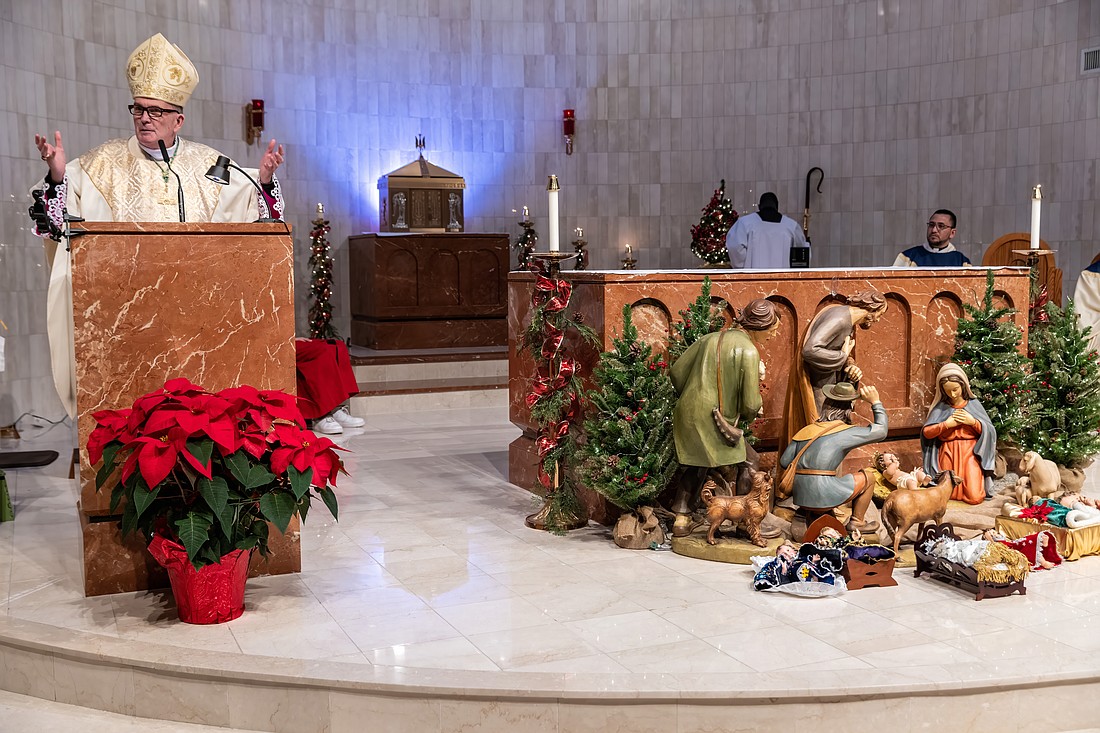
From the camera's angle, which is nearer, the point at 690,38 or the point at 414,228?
the point at 414,228

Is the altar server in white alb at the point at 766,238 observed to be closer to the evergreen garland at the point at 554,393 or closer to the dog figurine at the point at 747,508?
the evergreen garland at the point at 554,393

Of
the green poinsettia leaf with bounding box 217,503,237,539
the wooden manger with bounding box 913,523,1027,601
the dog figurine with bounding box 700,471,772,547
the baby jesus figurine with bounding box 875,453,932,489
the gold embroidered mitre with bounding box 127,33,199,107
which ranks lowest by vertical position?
the wooden manger with bounding box 913,523,1027,601

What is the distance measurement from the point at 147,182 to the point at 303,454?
234cm

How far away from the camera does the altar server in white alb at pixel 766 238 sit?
10828 mm

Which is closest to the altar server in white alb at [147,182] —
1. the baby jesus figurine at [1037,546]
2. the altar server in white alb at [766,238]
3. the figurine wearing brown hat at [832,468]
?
the figurine wearing brown hat at [832,468]

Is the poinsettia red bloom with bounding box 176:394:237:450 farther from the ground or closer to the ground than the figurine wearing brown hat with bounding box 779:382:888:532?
farther from the ground

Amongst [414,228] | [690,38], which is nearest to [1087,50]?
[690,38]

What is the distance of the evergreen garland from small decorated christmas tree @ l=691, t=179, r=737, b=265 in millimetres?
6846

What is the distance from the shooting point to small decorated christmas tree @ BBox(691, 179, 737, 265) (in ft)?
40.2

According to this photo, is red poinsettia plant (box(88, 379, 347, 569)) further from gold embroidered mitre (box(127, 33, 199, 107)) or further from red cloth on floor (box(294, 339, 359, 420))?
red cloth on floor (box(294, 339, 359, 420))

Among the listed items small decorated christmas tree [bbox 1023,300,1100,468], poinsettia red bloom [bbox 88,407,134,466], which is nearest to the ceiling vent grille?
small decorated christmas tree [bbox 1023,300,1100,468]

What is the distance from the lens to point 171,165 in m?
5.71

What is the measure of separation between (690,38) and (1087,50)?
4765mm

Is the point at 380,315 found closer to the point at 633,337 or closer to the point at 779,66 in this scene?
the point at 779,66
